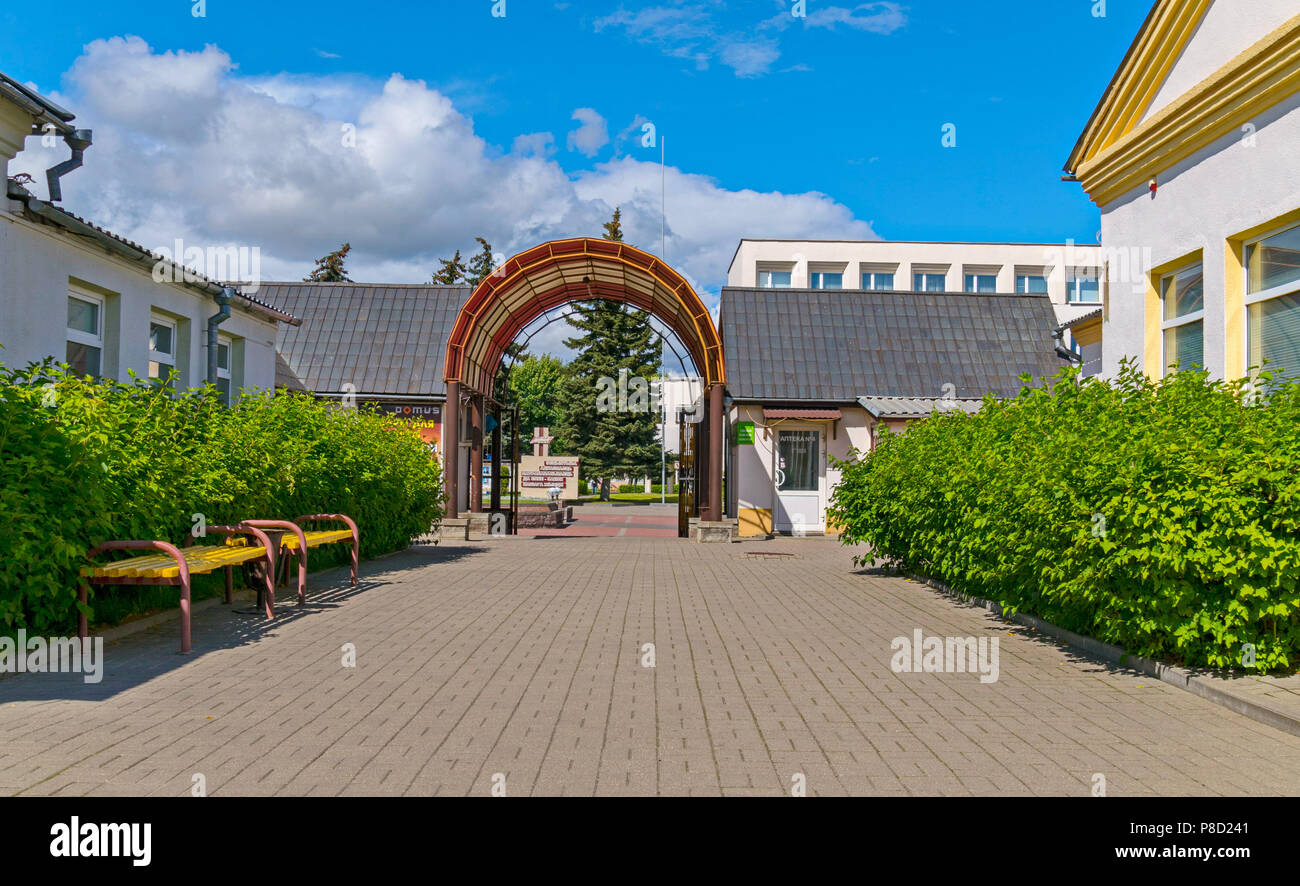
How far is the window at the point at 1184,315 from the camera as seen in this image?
10.7m

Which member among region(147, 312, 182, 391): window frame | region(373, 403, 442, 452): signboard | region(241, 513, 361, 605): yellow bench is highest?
region(147, 312, 182, 391): window frame

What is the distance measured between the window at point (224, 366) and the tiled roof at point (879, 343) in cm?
1131

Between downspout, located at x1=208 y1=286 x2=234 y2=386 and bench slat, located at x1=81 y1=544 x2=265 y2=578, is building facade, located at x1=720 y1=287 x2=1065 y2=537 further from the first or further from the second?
bench slat, located at x1=81 y1=544 x2=265 y2=578

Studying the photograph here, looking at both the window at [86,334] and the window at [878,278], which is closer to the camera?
the window at [86,334]

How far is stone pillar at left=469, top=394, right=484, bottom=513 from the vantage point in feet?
77.0

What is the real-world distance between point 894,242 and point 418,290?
98.9 feet

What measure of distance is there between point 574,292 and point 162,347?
994 centimetres

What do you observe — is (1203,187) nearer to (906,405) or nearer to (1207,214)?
(1207,214)

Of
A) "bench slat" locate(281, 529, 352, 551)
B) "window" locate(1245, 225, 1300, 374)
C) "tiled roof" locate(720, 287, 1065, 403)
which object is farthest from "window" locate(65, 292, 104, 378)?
"window" locate(1245, 225, 1300, 374)

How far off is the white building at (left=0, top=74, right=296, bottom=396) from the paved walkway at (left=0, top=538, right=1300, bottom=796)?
416cm

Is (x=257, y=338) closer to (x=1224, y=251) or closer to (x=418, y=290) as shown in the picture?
(x=418, y=290)

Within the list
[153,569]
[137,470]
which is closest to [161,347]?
[137,470]

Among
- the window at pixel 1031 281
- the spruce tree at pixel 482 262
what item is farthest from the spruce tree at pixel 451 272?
the window at pixel 1031 281

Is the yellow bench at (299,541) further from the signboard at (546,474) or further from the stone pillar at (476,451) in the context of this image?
the signboard at (546,474)
